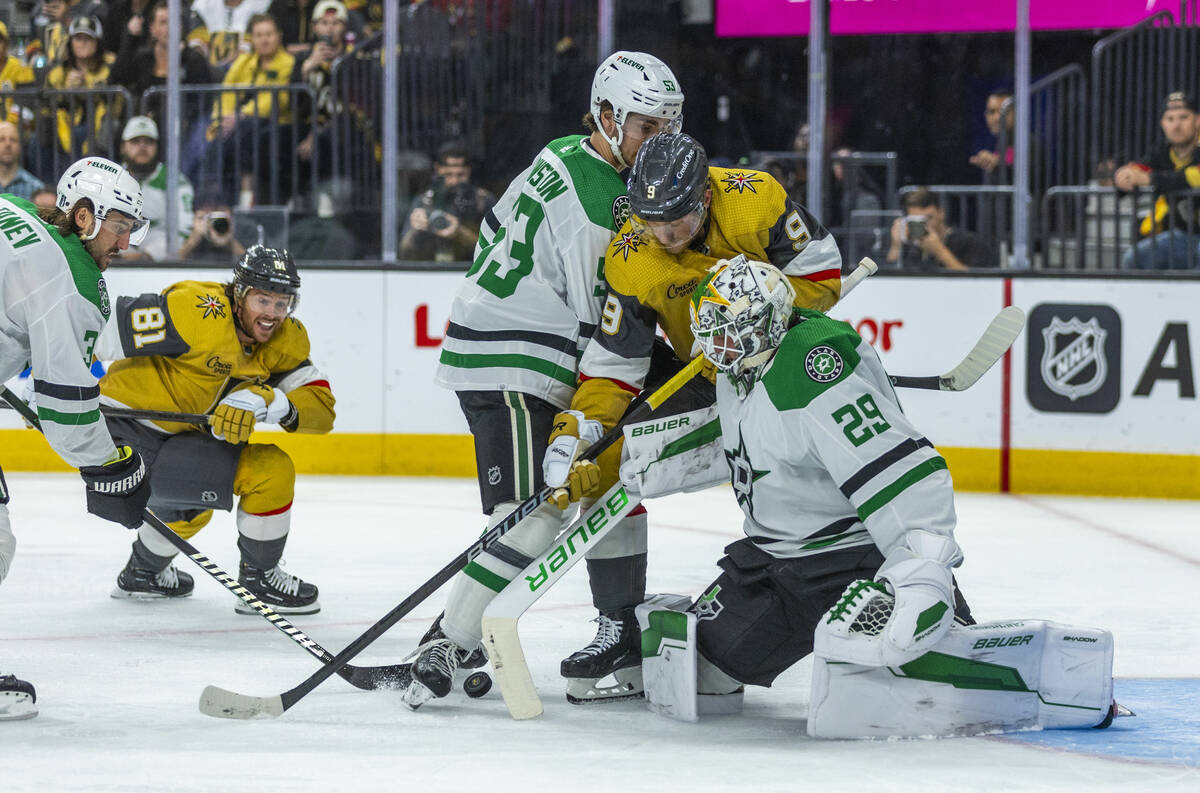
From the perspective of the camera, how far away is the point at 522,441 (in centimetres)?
317

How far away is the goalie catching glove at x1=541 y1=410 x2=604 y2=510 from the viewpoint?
2.95 meters

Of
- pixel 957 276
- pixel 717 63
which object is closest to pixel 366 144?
pixel 717 63

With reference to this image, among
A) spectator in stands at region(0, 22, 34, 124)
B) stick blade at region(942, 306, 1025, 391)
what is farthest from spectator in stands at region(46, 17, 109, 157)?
stick blade at region(942, 306, 1025, 391)

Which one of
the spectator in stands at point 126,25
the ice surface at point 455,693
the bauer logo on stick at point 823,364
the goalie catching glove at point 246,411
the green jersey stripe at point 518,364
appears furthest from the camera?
the spectator in stands at point 126,25

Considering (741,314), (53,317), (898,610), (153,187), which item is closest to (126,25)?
(153,187)

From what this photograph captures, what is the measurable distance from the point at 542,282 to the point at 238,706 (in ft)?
3.24

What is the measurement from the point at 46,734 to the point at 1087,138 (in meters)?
4.98

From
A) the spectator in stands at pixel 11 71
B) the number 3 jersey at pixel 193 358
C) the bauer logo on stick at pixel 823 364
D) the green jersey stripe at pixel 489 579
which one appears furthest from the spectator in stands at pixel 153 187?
the bauer logo on stick at pixel 823 364

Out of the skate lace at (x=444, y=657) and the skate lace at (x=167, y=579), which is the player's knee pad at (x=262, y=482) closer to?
the skate lace at (x=167, y=579)

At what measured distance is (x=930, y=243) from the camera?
20.9 feet

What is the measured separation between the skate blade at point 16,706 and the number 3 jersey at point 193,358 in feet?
4.06

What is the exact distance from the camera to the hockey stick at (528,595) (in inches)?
115

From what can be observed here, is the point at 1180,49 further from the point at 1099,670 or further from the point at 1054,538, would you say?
the point at 1099,670

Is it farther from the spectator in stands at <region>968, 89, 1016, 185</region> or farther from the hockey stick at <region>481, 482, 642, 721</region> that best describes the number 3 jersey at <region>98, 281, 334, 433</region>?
the spectator in stands at <region>968, 89, 1016, 185</region>
